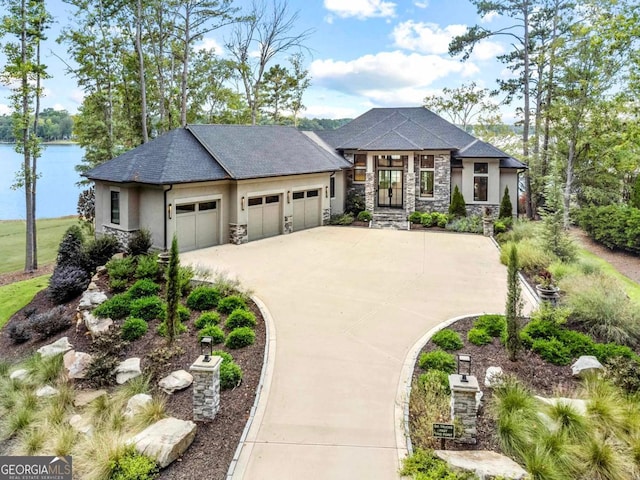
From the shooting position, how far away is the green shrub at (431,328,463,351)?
8.48 meters

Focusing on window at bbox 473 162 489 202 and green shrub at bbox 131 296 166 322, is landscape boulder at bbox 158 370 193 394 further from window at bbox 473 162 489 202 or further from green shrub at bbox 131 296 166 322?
window at bbox 473 162 489 202

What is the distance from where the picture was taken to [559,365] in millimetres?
8008

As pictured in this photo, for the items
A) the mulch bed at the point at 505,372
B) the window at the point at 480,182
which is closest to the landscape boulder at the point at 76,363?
the mulch bed at the point at 505,372

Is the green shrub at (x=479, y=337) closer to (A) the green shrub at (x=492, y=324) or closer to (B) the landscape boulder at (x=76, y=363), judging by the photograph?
(A) the green shrub at (x=492, y=324)

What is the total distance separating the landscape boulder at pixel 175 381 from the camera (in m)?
7.50

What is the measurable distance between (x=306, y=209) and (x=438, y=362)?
47.7 feet

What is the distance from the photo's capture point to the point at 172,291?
8531 millimetres

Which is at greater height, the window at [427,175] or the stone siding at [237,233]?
the window at [427,175]

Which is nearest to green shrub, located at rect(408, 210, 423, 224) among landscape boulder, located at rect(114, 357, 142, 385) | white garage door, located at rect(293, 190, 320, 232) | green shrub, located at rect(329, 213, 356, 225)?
green shrub, located at rect(329, 213, 356, 225)

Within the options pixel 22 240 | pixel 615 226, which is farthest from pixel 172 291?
pixel 22 240

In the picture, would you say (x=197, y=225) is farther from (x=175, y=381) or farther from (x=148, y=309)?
(x=175, y=381)

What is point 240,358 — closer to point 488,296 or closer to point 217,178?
point 488,296

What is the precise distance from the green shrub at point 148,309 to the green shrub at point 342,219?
44.0 ft

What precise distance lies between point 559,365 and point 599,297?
2.43 meters
